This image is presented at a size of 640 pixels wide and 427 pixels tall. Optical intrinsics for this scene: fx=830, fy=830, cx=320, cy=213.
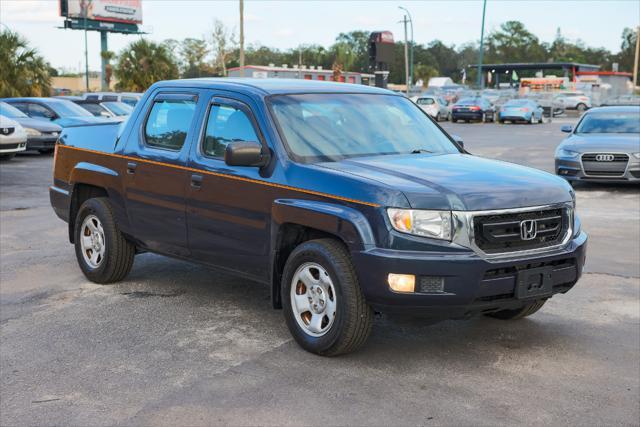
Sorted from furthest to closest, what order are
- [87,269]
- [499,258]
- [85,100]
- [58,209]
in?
[85,100]
[58,209]
[87,269]
[499,258]

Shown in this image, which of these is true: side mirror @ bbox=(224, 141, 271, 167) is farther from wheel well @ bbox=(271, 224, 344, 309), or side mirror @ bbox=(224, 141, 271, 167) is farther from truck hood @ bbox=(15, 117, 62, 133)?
truck hood @ bbox=(15, 117, 62, 133)

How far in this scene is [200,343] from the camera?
552 centimetres

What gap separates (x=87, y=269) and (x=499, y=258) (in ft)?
12.9

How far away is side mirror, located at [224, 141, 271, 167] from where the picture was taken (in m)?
5.36

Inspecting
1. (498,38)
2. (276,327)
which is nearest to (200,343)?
(276,327)

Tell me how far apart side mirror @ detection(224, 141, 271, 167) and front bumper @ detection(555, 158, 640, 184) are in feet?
32.8

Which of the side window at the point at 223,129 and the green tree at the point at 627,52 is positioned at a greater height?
the green tree at the point at 627,52

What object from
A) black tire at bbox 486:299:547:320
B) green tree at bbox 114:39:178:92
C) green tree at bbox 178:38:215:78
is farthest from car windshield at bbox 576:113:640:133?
green tree at bbox 178:38:215:78

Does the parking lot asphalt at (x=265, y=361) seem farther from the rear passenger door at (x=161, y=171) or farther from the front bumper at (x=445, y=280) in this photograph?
the rear passenger door at (x=161, y=171)

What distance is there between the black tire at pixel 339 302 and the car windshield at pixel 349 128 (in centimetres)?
68

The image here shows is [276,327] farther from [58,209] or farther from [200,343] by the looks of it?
[58,209]

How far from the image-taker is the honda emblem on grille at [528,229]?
5.00m

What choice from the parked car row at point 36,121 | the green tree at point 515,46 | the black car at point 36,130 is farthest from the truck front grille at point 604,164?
the green tree at point 515,46

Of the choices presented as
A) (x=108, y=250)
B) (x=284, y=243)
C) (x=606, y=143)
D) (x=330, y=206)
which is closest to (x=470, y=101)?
(x=606, y=143)
